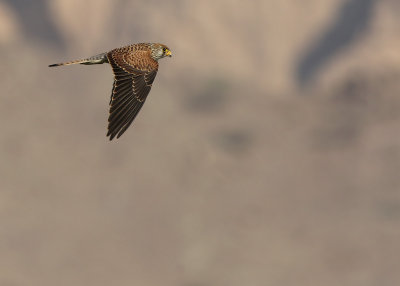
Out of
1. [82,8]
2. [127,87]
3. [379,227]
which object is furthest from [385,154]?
[127,87]

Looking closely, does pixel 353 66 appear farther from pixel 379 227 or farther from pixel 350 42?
pixel 379 227

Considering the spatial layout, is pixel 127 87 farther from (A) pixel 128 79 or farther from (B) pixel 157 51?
(B) pixel 157 51

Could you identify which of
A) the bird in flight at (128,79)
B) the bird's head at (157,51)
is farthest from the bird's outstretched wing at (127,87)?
the bird's head at (157,51)

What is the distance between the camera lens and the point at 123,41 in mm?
114062

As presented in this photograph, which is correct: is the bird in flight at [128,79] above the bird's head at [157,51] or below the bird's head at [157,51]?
below

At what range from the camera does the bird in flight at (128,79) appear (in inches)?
589

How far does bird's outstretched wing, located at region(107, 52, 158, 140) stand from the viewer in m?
14.9

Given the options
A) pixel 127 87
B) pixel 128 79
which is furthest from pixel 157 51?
pixel 127 87

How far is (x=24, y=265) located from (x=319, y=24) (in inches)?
2863

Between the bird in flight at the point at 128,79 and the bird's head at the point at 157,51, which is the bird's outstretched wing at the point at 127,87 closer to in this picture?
the bird in flight at the point at 128,79

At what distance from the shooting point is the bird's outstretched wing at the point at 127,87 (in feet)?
48.8

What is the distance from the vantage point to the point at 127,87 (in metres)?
16.0

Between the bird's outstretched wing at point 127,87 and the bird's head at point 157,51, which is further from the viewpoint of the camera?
the bird's head at point 157,51

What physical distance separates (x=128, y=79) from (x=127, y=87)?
0.92ft
